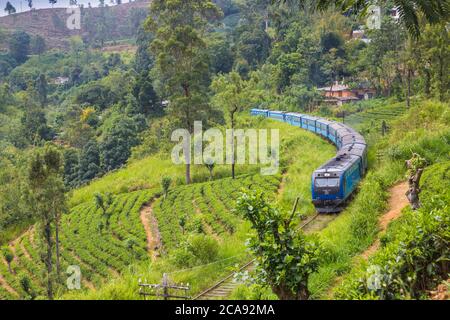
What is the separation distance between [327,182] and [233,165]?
12.6 meters

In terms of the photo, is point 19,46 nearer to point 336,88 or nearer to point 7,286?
point 336,88

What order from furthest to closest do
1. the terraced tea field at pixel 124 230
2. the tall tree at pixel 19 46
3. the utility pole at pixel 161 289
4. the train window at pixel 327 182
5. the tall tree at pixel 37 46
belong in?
the tall tree at pixel 37 46, the tall tree at pixel 19 46, the terraced tea field at pixel 124 230, the train window at pixel 327 182, the utility pole at pixel 161 289

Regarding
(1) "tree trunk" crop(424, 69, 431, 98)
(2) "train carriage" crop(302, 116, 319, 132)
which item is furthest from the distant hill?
(1) "tree trunk" crop(424, 69, 431, 98)

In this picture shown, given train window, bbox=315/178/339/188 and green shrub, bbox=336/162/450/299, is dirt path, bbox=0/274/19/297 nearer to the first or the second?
train window, bbox=315/178/339/188

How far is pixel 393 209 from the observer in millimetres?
15188

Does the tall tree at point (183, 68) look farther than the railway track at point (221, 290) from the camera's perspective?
Yes

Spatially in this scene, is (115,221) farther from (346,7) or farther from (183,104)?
(346,7)

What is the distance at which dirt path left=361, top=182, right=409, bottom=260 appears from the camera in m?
12.8

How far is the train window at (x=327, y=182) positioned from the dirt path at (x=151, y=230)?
8.56m

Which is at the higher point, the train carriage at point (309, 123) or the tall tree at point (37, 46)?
the tall tree at point (37, 46)

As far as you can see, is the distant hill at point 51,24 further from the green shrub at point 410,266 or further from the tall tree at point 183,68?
the green shrub at point 410,266

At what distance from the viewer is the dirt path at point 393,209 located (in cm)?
1278

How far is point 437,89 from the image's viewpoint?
30.3 m

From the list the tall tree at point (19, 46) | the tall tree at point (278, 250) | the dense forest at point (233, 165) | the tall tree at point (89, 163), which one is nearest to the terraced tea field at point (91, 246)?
the dense forest at point (233, 165)
